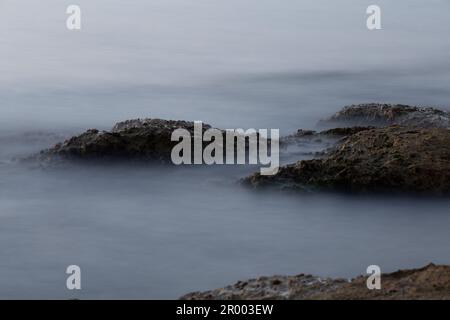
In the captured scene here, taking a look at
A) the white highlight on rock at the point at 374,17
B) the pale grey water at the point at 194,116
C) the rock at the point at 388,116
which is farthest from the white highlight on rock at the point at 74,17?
the rock at the point at 388,116

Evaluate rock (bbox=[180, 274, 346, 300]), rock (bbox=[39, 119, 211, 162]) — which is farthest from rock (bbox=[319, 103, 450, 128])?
rock (bbox=[180, 274, 346, 300])

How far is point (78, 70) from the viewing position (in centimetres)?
1434

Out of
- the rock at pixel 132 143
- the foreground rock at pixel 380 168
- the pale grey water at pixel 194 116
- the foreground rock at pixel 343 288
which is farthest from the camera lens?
the rock at pixel 132 143

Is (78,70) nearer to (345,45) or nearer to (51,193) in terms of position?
(345,45)

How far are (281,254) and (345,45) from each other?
12.2 metres

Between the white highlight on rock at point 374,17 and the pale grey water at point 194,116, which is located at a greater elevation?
the white highlight on rock at point 374,17

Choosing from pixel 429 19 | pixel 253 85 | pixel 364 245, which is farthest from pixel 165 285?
pixel 429 19

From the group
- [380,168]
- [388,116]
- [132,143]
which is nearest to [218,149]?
[132,143]

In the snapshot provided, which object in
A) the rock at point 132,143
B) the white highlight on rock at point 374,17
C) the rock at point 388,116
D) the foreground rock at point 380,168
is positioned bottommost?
the foreground rock at point 380,168

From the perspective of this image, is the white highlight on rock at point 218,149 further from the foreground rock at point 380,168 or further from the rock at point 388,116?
the rock at point 388,116

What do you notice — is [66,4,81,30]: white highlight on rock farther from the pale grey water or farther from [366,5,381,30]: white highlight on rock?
[366,5,381,30]: white highlight on rock

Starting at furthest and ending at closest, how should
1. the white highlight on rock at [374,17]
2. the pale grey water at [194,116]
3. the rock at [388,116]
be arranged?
1. the white highlight on rock at [374,17]
2. the rock at [388,116]
3. the pale grey water at [194,116]

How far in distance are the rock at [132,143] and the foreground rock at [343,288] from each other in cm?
333

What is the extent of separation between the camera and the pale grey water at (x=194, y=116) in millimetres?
5648
